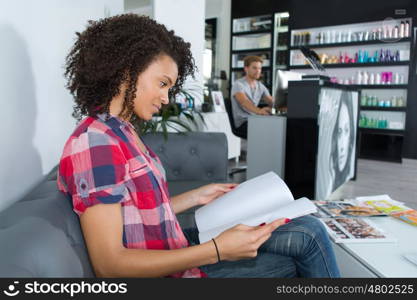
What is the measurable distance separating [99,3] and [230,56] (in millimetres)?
5565

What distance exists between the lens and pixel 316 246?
104 cm

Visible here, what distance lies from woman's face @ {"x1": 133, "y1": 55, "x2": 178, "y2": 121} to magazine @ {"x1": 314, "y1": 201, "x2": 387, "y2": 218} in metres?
0.94

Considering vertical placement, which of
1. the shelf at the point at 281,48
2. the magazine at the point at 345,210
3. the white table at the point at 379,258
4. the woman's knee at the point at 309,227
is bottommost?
the white table at the point at 379,258

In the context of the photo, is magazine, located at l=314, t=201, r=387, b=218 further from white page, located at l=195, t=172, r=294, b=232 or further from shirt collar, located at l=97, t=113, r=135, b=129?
shirt collar, located at l=97, t=113, r=135, b=129

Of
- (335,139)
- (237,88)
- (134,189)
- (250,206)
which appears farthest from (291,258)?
(237,88)

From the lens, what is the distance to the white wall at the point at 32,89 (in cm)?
101

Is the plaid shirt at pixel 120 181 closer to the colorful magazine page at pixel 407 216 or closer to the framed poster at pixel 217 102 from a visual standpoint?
the colorful magazine page at pixel 407 216

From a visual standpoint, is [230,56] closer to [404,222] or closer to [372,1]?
[372,1]

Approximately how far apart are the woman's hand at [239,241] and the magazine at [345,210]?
776 mm

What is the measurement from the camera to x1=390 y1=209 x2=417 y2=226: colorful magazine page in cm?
151

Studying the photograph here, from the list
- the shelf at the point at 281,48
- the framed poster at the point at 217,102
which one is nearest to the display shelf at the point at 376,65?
the shelf at the point at 281,48

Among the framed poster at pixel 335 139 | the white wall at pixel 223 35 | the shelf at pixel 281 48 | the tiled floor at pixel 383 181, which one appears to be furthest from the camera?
the white wall at pixel 223 35

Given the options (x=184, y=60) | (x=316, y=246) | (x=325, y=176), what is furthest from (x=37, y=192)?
(x=325, y=176)

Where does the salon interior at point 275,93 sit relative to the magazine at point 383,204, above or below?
above
